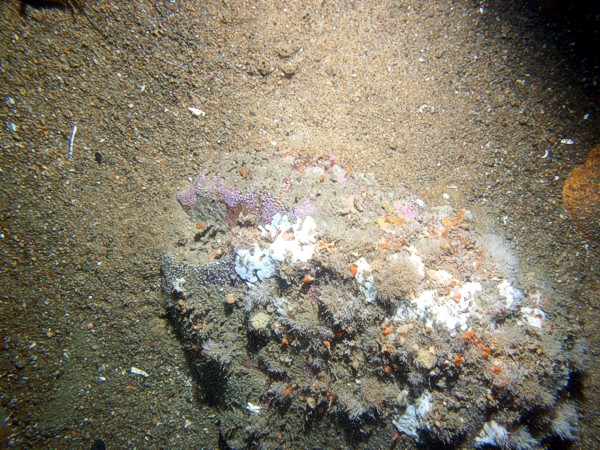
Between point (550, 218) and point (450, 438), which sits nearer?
point (450, 438)

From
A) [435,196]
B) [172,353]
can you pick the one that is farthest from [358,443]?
[435,196]

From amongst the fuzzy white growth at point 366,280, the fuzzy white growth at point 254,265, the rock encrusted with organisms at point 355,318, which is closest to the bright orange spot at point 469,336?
the rock encrusted with organisms at point 355,318

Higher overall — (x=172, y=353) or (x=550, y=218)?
(x=550, y=218)

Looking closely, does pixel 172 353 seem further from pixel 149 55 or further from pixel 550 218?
pixel 550 218

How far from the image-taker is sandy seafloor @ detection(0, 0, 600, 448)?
2.65 meters

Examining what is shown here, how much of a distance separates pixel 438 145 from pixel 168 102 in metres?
2.78

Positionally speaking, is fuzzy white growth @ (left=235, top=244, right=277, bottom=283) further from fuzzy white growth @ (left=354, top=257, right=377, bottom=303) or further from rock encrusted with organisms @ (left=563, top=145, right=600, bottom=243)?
rock encrusted with organisms @ (left=563, top=145, right=600, bottom=243)

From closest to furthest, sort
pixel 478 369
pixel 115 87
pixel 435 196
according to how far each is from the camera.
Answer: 1. pixel 478 369
2. pixel 115 87
3. pixel 435 196

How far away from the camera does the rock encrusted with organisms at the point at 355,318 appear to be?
2.32 metres

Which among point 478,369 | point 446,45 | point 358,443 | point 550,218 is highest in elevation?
point 446,45

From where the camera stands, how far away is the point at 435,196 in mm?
3000

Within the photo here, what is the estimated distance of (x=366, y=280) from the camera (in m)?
2.36

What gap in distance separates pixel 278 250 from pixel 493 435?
7.56ft

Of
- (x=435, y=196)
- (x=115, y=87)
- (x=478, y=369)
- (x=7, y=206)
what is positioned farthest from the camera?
(x=435, y=196)
